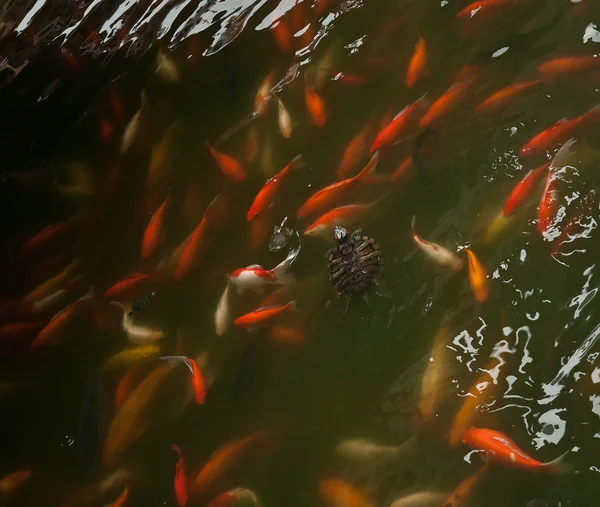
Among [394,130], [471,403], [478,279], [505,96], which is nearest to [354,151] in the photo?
[394,130]

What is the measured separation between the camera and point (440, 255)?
88.4 inches

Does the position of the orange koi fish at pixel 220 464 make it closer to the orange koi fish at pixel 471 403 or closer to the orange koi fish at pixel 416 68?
the orange koi fish at pixel 471 403

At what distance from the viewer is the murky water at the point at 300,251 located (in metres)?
2.09

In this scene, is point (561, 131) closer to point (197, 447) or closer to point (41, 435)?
point (197, 447)

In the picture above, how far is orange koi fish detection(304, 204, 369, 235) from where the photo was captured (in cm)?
238

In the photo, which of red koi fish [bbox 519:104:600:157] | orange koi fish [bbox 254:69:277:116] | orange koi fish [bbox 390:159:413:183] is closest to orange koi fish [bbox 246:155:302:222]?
orange koi fish [bbox 254:69:277:116]

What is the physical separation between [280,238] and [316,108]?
62 centimetres

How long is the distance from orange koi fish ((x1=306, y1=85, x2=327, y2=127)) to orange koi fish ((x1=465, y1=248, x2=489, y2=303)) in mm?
878

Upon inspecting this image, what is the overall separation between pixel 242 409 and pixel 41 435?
2.81 feet

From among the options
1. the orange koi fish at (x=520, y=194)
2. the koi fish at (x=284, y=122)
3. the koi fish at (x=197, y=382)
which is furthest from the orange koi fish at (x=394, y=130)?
the koi fish at (x=197, y=382)

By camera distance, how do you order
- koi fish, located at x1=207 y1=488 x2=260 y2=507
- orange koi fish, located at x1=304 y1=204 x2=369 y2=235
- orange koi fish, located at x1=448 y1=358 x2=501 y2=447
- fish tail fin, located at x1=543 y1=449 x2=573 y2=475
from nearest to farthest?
fish tail fin, located at x1=543 y1=449 x2=573 y2=475 → orange koi fish, located at x1=448 y1=358 x2=501 y2=447 → koi fish, located at x1=207 y1=488 x2=260 y2=507 → orange koi fish, located at x1=304 y1=204 x2=369 y2=235

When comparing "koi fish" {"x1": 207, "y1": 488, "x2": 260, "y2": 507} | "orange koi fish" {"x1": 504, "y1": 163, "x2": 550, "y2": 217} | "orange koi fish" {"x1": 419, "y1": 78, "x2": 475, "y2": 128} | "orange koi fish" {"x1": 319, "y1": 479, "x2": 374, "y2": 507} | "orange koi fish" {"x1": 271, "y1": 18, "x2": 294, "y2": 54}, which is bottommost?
"orange koi fish" {"x1": 319, "y1": 479, "x2": 374, "y2": 507}

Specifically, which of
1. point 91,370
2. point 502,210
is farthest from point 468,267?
point 91,370

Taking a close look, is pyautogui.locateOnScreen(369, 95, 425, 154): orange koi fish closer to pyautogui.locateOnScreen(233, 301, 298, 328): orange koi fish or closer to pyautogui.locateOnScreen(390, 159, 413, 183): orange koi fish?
pyautogui.locateOnScreen(390, 159, 413, 183): orange koi fish
